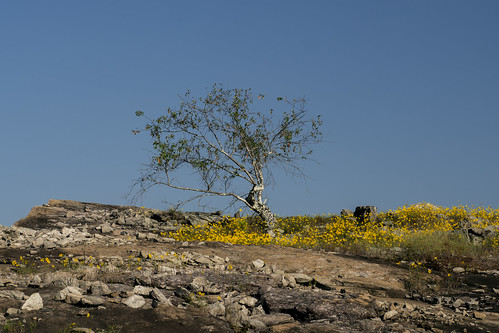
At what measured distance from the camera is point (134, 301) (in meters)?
7.26

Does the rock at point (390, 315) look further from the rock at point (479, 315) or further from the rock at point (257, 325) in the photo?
the rock at point (257, 325)

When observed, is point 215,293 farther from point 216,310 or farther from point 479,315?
point 479,315

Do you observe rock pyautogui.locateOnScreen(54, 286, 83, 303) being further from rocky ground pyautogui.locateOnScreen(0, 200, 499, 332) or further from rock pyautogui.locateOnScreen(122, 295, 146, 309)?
rock pyautogui.locateOnScreen(122, 295, 146, 309)

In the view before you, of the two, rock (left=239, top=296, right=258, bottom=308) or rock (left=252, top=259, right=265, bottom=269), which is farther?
rock (left=252, top=259, right=265, bottom=269)

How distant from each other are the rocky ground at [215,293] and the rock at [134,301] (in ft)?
0.08

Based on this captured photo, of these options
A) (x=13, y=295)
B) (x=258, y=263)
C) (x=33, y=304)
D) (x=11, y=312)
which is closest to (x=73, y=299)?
(x=33, y=304)

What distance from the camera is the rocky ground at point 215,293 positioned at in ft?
22.3

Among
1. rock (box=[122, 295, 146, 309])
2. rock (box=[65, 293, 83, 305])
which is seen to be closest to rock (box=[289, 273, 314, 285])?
rock (box=[122, 295, 146, 309])

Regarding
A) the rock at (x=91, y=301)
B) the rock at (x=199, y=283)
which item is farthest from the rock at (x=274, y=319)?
the rock at (x=91, y=301)

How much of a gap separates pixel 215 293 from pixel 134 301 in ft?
5.91

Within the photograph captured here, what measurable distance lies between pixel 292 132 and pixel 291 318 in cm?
1533

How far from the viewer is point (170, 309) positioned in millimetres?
7121

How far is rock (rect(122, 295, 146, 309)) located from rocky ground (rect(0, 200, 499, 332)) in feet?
0.08

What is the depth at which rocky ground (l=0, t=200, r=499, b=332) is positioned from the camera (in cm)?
680
